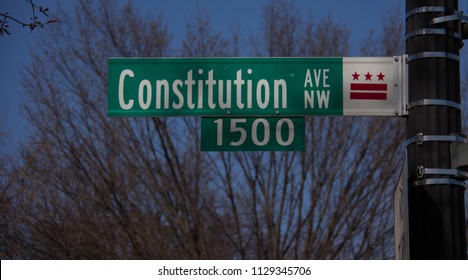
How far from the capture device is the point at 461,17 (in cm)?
571

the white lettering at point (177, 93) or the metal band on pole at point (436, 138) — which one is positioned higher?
the white lettering at point (177, 93)

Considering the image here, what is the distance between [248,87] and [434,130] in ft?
4.01

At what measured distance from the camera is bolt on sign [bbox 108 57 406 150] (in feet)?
19.8

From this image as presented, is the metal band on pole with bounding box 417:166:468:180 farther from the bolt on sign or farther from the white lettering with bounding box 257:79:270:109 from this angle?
the white lettering with bounding box 257:79:270:109

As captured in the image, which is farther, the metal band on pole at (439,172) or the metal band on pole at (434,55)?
the metal band on pole at (434,55)

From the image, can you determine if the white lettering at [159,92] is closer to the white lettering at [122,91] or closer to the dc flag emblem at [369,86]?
the white lettering at [122,91]

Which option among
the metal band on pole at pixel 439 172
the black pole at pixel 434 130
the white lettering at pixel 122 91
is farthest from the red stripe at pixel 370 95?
the white lettering at pixel 122 91

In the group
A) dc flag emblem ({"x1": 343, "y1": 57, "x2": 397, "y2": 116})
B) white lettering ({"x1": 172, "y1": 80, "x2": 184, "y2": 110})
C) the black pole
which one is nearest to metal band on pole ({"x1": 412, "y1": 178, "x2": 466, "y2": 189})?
the black pole

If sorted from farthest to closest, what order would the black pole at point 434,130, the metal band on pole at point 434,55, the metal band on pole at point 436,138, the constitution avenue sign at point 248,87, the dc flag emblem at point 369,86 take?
the constitution avenue sign at point 248,87
the dc flag emblem at point 369,86
the metal band on pole at point 434,55
the metal band on pole at point 436,138
the black pole at point 434,130

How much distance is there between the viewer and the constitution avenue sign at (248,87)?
6.05 m

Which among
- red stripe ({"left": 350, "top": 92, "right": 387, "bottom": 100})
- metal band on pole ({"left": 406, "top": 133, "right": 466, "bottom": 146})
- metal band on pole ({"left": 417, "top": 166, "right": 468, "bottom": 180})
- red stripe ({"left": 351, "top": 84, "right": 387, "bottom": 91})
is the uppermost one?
red stripe ({"left": 351, "top": 84, "right": 387, "bottom": 91})

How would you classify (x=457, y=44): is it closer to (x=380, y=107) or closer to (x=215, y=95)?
(x=380, y=107)
